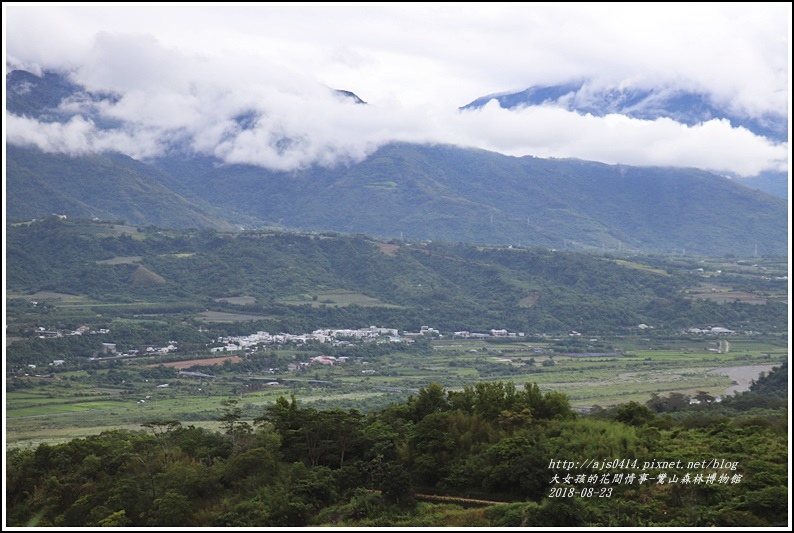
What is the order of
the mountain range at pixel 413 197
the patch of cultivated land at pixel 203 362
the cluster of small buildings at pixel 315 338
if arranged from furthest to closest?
1. the mountain range at pixel 413 197
2. the cluster of small buildings at pixel 315 338
3. the patch of cultivated land at pixel 203 362

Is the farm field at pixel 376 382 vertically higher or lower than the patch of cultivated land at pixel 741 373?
lower

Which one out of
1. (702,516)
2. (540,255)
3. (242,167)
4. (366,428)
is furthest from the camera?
(242,167)

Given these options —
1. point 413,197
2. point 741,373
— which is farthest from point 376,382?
point 413,197

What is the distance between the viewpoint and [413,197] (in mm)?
161500

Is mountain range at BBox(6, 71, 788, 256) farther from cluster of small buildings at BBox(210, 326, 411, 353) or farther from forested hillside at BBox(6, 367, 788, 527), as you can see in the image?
forested hillside at BBox(6, 367, 788, 527)

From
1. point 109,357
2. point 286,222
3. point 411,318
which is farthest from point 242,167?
point 109,357

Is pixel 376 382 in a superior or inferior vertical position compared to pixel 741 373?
inferior

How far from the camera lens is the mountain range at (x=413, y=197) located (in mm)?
137375

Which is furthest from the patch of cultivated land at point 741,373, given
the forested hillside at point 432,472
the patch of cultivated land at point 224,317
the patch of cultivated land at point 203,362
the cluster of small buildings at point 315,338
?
the patch of cultivated land at point 224,317

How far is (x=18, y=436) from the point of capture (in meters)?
34.6

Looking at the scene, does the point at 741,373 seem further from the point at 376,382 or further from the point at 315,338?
the point at 315,338

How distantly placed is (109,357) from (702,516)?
48.1m

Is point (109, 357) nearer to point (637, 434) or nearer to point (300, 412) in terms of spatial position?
point (300, 412)

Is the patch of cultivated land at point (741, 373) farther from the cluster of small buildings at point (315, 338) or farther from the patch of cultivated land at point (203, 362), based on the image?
the patch of cultivated land at point (203, 362)
